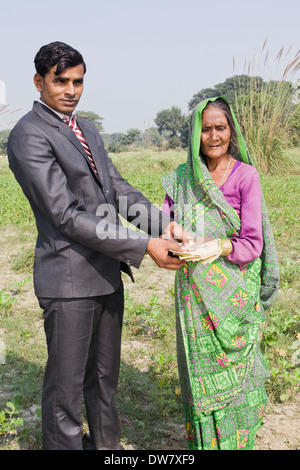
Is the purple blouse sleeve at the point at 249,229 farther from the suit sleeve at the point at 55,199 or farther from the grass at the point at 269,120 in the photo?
the grass at the point at 269,120

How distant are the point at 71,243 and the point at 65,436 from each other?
83cm

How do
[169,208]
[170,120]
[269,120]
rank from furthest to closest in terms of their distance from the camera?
[170,120] → [269,120] → [169,208]

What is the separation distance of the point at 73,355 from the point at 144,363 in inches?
54.4

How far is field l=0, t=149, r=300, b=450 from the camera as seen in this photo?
2.63 meters

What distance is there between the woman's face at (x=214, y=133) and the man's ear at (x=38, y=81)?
687 millimetres

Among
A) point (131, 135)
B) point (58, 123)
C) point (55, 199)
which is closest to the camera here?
point (55, 199)

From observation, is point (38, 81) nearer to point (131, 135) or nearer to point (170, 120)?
point (131, 135)

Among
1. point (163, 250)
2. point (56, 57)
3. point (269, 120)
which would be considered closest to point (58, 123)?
point (56, 57)

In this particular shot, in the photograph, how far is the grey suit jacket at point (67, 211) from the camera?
6.08 ft

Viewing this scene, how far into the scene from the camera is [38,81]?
6.46 feet

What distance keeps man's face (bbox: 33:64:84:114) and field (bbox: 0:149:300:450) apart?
1543mm

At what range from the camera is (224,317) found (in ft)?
6.93

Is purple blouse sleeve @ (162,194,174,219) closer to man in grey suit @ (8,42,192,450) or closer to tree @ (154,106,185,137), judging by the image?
man in grey suit @ (8,42,192,450)

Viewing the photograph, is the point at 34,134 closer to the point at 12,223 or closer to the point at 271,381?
the point at 271,381
